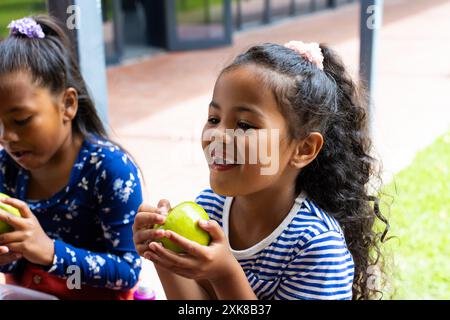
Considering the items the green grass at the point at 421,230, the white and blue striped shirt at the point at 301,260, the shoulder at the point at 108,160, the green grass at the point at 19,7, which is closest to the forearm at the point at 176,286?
the white and blue striped shirt at the point at 301,260

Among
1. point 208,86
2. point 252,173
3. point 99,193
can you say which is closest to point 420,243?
point 99,193

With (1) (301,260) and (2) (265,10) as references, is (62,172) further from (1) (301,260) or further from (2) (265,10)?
(2) (265,10)

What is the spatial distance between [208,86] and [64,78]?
677cm

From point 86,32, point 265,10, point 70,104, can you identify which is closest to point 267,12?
point 265,10

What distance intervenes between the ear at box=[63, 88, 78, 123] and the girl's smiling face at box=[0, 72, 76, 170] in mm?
66

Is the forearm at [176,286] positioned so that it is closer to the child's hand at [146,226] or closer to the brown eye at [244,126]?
the child's hand at [146,226]

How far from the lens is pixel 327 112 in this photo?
1.90m

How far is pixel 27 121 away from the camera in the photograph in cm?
222

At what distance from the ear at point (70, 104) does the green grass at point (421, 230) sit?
1447 millimetres

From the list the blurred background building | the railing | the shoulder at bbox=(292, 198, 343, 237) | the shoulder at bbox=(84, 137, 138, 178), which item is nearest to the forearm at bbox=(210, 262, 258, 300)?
the shoulder at bbox=(292, 198, 343, 237)

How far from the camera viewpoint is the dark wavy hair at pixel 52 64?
2.28m

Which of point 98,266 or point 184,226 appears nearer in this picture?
point 184,226

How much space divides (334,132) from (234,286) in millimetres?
575

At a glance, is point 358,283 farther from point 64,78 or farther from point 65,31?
point 65,31
